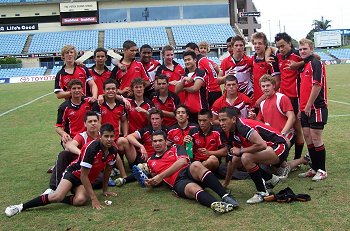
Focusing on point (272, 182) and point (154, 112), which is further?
point (154, 112)

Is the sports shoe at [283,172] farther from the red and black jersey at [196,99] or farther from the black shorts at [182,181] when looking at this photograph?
the red and black jersey at [196,99]

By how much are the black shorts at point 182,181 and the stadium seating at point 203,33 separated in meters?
41.6

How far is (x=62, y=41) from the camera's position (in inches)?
1826

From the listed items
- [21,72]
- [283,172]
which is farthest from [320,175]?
[21,72]

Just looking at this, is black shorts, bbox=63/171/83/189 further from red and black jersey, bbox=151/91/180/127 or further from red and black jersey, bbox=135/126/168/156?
red and black jersey, bbox=151/91/180/127

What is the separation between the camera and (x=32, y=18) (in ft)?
161

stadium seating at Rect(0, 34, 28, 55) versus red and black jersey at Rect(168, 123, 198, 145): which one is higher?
stadium seating at Rect(0, 34, 28, 55)

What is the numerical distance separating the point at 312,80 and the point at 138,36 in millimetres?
43706

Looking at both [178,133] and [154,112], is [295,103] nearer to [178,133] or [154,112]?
[178,133]

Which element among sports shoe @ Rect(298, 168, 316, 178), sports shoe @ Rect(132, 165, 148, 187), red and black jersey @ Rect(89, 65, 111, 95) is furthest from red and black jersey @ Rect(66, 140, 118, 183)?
sports shoe @ Rect(298, 168, 316, 178)

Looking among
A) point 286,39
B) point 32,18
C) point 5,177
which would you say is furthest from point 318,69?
point 32,18

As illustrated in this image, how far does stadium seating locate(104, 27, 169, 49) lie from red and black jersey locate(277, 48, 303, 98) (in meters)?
40.3

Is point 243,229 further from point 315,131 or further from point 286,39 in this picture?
point 286,39

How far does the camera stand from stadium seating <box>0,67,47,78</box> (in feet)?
124
